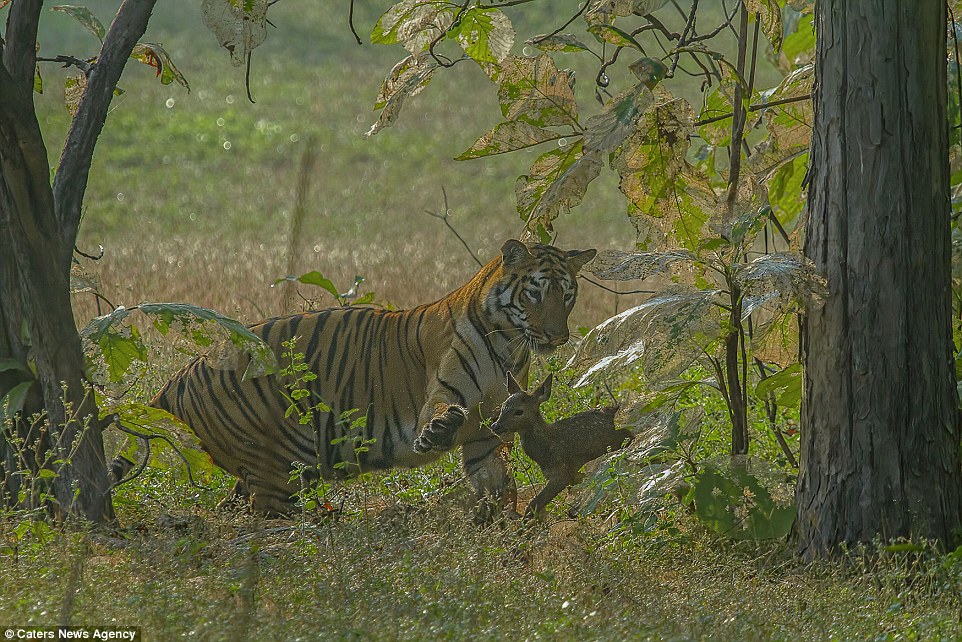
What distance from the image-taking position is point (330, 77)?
2927 centimetres

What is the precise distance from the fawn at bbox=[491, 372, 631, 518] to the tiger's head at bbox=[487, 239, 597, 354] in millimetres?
215

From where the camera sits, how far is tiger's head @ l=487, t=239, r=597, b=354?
5.35m

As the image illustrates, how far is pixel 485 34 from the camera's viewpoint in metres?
4.63

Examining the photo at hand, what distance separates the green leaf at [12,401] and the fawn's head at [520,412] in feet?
6.24

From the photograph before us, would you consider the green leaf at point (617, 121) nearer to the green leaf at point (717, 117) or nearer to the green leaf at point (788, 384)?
the green leaf at point (717, 117)

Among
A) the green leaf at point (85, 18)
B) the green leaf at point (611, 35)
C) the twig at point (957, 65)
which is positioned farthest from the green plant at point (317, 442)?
the twig at point (957, 65)

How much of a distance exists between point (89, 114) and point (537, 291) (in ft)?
6.83

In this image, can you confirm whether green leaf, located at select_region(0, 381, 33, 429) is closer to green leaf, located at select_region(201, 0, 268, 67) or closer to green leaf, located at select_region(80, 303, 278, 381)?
green leaf, located at select_region(80, 303, 278, 381)

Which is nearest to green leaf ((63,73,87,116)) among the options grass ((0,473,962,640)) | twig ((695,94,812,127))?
grass ((0,473,962,640))

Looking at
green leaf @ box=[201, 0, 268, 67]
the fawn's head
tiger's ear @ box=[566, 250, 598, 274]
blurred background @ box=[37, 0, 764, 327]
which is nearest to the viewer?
green leaf @ box=[201, 0, 268, 67]

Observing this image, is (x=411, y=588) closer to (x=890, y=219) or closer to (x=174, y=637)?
(x=174, y=637)

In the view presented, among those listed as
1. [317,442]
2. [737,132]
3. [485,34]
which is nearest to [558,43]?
[485,34]

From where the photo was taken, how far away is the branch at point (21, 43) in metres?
4.25

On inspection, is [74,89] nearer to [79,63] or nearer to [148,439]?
[79,63]
